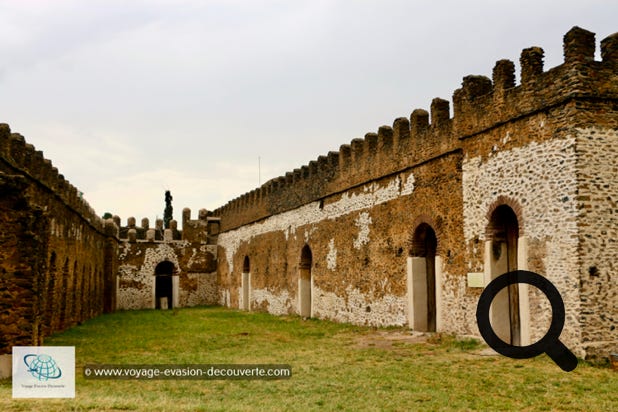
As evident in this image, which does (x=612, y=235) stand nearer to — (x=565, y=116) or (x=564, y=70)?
(x=565, y=116)

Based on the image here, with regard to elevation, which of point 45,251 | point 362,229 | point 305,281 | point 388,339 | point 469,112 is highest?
point 469,112

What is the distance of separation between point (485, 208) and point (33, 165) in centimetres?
1029

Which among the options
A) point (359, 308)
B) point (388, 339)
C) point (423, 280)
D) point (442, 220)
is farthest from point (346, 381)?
point (359, 308)

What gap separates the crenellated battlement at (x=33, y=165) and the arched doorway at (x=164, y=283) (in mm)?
15636

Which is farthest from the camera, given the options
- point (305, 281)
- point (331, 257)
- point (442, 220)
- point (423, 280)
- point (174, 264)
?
point (174, 264)

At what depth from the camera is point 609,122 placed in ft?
37.4

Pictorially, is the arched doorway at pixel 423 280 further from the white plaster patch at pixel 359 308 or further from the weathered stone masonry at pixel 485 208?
the white plaster patch at pixel 359 308

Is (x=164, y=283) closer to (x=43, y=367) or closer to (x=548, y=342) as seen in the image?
(x=548, y=342)

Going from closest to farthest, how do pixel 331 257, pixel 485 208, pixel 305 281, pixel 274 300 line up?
pixel 485 208, pixel 331 257, pixel 305 281, pixel 274 300

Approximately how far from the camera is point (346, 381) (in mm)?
9648

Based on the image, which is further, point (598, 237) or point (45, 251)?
point (45, 251)

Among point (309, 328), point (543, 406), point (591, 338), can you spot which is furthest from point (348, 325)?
point (543, 406)

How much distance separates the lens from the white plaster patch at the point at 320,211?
687 inches

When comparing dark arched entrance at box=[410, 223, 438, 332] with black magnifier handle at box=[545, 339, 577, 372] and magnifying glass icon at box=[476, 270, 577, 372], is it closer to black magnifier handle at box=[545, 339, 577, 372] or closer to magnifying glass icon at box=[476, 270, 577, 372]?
magnifying glass icon at box=[476, 270, 577, 372]
